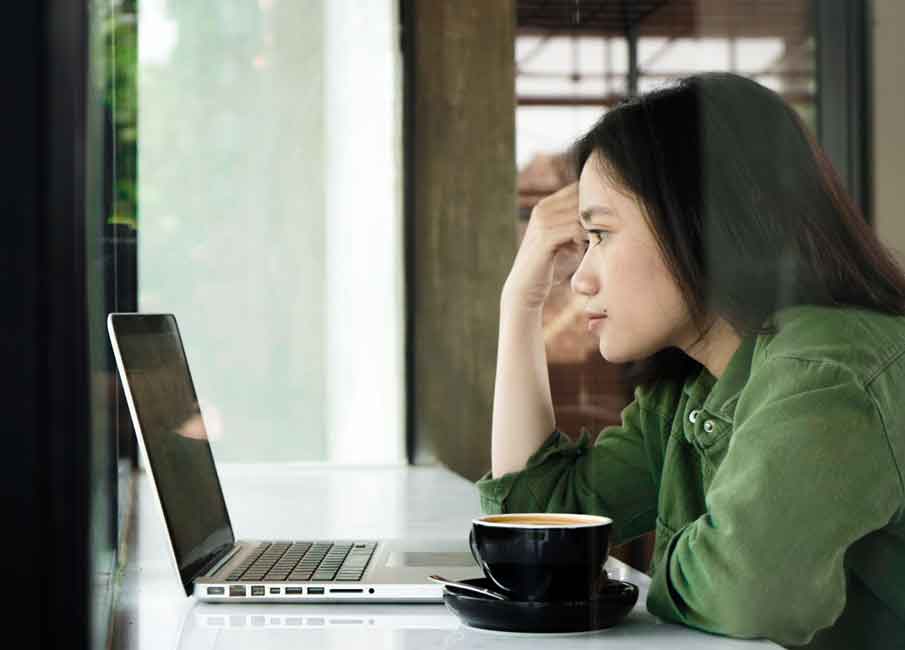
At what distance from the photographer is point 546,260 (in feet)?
4.17

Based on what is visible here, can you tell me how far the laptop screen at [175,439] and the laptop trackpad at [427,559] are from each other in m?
0.15

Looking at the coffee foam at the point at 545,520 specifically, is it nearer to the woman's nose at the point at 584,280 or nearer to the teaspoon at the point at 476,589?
the teaspoon at the point at 476,589

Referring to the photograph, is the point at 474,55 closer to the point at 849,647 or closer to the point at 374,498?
the point at 374,498

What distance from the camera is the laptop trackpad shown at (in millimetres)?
1025

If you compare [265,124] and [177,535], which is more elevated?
[265,124]

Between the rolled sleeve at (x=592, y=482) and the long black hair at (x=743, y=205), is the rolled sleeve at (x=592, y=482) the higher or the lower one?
the lower one

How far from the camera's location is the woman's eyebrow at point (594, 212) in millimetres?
1080

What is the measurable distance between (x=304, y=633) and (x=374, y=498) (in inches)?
32.8

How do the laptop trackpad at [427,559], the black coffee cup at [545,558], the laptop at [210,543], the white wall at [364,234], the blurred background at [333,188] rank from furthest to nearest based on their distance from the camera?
the white wall at [364,234]
the laptop trackpad at [427,559]
the laptop at [210,543]
the black coffee cup at [545,558]
the blurred background at [333,188]

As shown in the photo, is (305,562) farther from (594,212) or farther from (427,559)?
(594,212)

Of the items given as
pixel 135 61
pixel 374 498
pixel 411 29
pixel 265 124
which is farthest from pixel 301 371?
pixel 411 29

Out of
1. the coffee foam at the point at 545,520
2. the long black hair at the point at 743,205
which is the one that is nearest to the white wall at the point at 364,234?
the long black hair at the point at 743,205

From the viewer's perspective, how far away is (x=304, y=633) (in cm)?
83

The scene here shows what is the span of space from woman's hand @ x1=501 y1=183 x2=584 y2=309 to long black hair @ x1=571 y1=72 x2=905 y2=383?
0.61 ft
